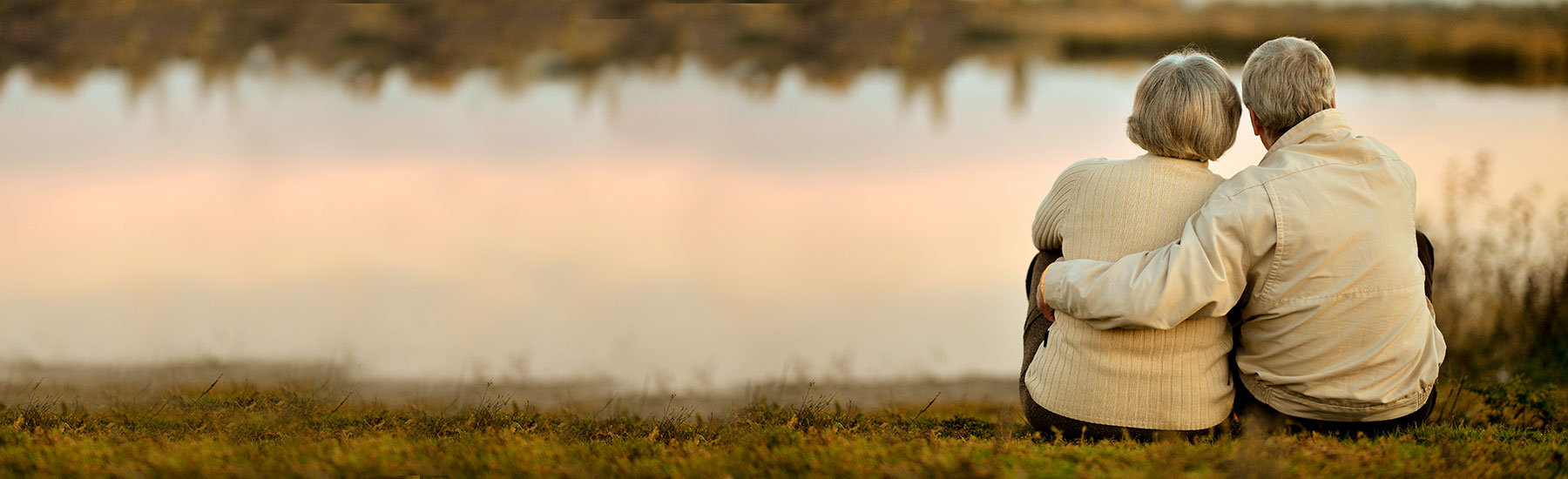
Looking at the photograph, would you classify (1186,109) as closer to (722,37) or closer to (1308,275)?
(1308,275)

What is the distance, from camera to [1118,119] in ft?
62.4

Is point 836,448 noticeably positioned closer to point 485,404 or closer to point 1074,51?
point 485,404

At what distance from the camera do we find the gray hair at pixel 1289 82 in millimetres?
3105

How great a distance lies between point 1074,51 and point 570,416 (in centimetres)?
2974

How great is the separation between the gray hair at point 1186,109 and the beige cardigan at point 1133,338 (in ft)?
0.17

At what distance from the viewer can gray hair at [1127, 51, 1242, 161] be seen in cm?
304

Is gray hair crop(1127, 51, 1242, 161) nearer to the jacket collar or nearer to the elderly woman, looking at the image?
the elderly woman

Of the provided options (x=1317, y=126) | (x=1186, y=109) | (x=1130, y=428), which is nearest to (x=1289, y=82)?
(x=1317, y=126)

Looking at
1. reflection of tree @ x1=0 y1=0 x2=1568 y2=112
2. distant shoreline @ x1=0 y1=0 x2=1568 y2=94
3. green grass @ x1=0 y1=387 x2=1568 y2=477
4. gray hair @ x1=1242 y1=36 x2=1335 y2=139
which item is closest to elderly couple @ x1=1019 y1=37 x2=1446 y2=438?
gray hair @ x1=1242 y1=36 x2=1335 y2=139

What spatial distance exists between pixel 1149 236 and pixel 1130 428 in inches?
22.3

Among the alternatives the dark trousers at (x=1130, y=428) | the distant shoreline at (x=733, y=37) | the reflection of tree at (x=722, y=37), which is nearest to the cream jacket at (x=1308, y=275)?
the dark trousers at (x=1130, y=428)

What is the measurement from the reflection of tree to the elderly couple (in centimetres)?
1075

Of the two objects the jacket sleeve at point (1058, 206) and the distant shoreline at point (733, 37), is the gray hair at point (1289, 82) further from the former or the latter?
the distant shoreline at point (733, 37)

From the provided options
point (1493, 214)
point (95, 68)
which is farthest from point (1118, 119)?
point (95, 68)
